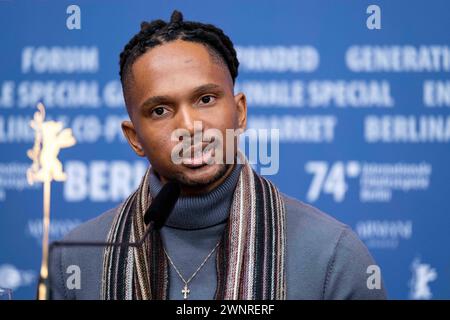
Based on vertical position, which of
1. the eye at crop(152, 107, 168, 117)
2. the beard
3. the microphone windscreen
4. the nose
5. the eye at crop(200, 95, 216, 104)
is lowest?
the microphone windscreen

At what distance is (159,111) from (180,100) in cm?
5

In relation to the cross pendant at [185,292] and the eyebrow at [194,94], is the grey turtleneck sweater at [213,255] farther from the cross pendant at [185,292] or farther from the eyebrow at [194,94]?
the eyebrow at [194,94]

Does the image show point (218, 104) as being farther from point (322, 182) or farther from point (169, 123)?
point (322, 182)

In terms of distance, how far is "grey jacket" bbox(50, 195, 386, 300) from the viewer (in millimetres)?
1565

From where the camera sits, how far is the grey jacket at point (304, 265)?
157 cm

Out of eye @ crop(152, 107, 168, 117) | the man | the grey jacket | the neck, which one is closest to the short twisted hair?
the man

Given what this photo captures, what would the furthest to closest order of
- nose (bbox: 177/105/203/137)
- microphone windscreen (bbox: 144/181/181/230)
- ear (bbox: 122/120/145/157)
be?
1. ear (bbox: 122/120/145/157)
2. nose (bbox: 177/105/203/137)
3. microphone windscreen (bbox: 144/181/181/230)

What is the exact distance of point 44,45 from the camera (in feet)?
6.98

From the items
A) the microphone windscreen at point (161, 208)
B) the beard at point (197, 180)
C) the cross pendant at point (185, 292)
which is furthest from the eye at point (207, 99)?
the cross pendant at point (185, 292)

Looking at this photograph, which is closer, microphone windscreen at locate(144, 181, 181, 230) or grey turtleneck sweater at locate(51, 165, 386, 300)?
microphone windscreen at locate(144, 181, 181, 230)

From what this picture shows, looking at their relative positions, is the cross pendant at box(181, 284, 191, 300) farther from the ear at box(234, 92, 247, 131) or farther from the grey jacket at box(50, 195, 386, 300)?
the ear at box(234, 92, 247, 131)

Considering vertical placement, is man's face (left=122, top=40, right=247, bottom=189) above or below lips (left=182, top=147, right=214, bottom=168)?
above

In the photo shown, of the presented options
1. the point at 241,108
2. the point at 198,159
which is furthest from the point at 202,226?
the point at 241,108
